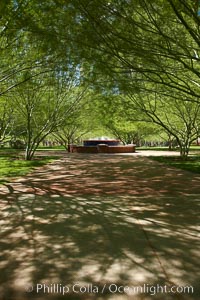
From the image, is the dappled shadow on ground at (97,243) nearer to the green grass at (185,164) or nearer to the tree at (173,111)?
the green grass at (185,164)

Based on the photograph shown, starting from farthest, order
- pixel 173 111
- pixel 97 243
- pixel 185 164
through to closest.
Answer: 1. pixel 173 111
2. pixel 185 164
3. pixel 97 243

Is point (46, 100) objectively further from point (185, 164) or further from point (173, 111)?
point (185, 164)

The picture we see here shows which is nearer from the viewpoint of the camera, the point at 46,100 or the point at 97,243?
the point at 97,243

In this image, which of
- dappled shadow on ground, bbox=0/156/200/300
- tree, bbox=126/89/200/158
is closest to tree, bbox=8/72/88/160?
tree, bbox=126/89/200/158

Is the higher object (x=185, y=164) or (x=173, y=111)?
(x=173, y=111)

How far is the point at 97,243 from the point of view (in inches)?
192

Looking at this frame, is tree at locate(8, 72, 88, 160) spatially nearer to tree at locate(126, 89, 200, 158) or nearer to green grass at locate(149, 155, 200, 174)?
tree at locate(126, 89, 200, 158)

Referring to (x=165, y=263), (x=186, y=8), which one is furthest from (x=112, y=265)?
(x=186, y=8)

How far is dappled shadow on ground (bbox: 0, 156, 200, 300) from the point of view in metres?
3.57

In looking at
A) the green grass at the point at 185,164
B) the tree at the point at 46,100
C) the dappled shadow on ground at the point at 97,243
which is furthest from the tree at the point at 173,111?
the dappled shadow on ground at the point at 97,243

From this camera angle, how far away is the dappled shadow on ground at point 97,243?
357 centimetres

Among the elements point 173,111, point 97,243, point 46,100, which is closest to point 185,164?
point 173,111

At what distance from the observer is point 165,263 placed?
4078 mm

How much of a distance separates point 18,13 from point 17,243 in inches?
288
